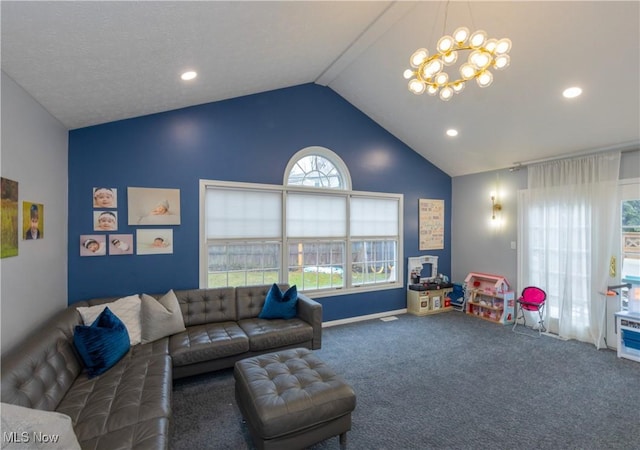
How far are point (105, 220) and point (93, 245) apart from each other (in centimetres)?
30

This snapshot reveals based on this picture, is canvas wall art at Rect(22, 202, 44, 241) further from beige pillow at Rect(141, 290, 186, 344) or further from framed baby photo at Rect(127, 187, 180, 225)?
beige pillow at Rect(141, 290, 186, 344)

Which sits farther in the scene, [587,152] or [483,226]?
[483,226]

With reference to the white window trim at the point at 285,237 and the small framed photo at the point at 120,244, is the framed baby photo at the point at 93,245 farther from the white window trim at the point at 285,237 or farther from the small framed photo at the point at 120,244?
the white window trim at the point at 285,237

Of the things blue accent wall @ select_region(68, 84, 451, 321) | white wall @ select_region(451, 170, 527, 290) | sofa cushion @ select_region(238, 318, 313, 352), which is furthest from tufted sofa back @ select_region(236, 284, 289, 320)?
white wall @ select_region(451, 170, 527, 290)

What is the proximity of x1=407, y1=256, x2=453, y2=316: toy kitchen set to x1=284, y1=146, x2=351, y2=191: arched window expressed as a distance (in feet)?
6.65

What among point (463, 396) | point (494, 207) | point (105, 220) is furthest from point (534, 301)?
point (105, 220)

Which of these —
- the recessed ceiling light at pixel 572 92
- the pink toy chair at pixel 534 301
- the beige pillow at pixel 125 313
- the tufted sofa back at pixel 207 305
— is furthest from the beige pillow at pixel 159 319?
the recessed ceiling light at pixel 572 92

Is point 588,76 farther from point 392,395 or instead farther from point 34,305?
point 34,305

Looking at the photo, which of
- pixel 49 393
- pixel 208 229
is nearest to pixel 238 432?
pixel 49 393

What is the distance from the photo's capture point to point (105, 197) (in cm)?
338

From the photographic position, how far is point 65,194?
3168 millimetres

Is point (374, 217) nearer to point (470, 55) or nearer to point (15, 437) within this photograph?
point (470, 55)

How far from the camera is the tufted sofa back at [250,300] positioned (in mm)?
3652

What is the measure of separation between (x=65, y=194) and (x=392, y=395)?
3.86 meters
